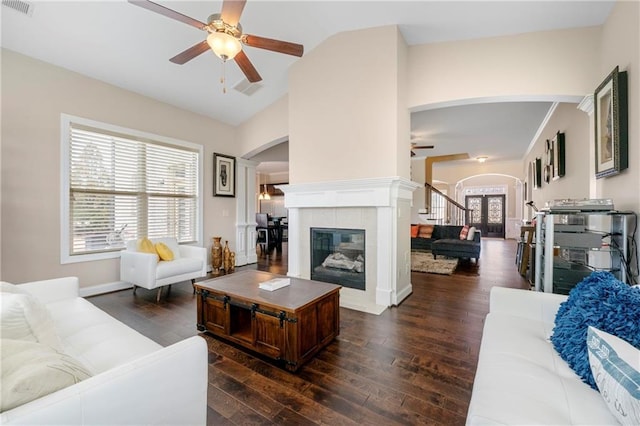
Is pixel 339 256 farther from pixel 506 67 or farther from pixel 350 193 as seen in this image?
pixel 506 67

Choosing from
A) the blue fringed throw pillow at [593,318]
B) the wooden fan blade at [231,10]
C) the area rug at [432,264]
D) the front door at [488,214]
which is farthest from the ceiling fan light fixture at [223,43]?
the front door at [488,214]

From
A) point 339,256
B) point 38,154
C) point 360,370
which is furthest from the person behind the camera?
point 339,256

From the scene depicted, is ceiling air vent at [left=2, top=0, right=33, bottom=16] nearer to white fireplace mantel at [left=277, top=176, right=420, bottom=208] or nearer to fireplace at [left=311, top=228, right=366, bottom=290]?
white fireplace mantel at [left=277, top=176, right=420, bottom=208]

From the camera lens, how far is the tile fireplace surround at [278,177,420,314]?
3.34 m

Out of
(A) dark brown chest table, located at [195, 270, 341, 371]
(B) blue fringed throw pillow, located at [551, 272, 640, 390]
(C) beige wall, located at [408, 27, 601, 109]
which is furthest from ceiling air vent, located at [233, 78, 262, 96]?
(B) blue fringed throw pillow, located at [551, 272, 640, 390]

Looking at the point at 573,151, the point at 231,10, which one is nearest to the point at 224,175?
the point at 231,10

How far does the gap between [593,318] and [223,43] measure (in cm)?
291

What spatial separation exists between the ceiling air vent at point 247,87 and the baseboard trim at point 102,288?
135 inches

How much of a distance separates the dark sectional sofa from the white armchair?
4.87 metres

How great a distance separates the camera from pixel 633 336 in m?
1.11

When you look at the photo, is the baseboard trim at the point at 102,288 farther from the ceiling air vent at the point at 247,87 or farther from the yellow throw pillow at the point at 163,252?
the ceiling air vent at the point at 247,87

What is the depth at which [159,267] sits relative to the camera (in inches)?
→ 140

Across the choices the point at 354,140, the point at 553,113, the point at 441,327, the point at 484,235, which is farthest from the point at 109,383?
the point at 484,235

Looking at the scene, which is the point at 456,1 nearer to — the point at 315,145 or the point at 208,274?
the point at 315,145
